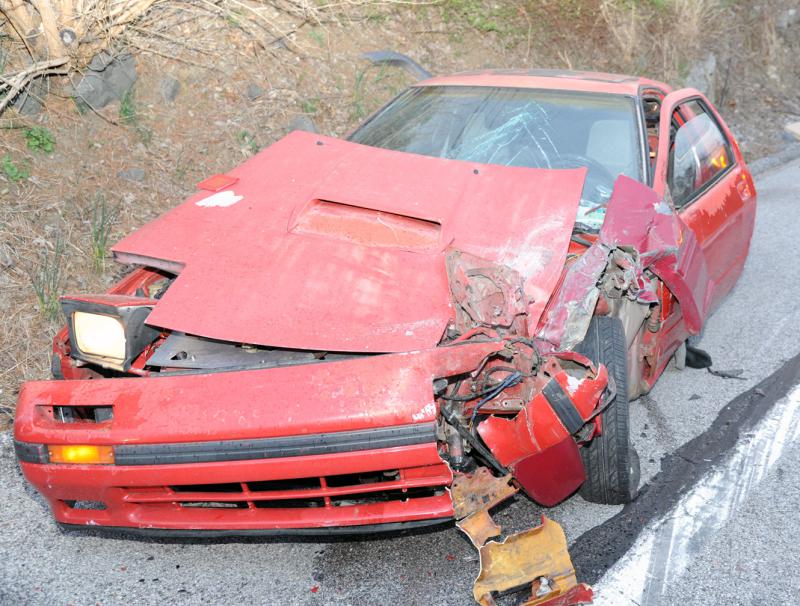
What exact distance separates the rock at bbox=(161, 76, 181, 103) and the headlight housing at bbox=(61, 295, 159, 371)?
12.9ft

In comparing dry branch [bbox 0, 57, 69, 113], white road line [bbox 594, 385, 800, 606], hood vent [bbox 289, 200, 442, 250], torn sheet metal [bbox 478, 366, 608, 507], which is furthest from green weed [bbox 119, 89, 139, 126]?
white road line [bbox 594, 385, 800, 606]

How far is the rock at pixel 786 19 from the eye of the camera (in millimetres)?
12367

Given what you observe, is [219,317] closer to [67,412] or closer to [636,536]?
[67,412]

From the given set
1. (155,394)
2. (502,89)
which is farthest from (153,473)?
(502,89)

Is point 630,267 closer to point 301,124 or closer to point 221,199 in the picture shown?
point 221,199

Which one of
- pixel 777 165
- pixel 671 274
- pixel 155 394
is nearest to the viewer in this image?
pixel 155 394

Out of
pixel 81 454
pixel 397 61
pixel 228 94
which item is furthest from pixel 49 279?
pixel 397 61

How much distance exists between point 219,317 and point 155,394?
37 cm

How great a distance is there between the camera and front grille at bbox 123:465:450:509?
2445 millimetres

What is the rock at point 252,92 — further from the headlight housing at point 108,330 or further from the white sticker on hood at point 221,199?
the headlight housing at point 108,330

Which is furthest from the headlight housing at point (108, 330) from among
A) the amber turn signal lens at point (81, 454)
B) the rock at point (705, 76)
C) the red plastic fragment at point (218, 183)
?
the rock at point (705, 76)

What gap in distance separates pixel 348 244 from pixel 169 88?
13.3 ft

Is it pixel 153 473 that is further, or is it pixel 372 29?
pixel 372 29

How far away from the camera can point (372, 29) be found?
26.8 ft
